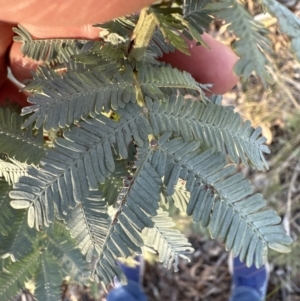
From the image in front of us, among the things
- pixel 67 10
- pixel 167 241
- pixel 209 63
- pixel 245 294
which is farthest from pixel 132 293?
pixel 67 10

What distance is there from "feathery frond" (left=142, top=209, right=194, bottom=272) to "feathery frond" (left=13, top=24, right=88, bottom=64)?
0.53 meters

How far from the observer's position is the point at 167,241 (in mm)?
1164

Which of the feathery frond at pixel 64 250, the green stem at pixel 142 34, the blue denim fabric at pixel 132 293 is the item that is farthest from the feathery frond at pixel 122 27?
the blue denim fabric at pixel 132 293

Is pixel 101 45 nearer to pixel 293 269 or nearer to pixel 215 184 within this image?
pixel 215 184

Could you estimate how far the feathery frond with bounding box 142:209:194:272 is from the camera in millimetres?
1149

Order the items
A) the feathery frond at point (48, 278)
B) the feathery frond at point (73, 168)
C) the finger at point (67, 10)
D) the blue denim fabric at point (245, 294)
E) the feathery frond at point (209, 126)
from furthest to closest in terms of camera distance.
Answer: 1. the blue denim fabric at point (245, 294)
2. the feathery frond at point (48, 278)
3. the feathery frond at point (209, 126)
4. the feathery frond at point (73, 168)
5. the finger at point (67, 10)

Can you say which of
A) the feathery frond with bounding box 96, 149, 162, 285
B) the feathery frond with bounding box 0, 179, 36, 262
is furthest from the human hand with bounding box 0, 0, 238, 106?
the feathery frond with bounding box 0, 179, 36, 262

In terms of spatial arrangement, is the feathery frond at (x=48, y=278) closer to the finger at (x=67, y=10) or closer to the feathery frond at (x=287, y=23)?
the finger at (x=67, y=10)

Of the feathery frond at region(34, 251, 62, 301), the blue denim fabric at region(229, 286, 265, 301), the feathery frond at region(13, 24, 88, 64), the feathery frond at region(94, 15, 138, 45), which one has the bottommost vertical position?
the blue denim fabric at region(229, 286, 265, 301)

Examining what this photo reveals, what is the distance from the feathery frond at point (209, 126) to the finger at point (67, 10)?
253 millimetres

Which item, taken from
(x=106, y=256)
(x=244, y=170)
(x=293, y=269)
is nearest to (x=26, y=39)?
(x=106, y=256)

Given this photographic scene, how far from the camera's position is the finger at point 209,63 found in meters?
1.41

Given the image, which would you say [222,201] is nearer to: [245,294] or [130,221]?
[130,221]

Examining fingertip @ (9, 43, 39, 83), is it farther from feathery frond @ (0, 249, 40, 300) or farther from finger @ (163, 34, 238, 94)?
feathery frond @ (0, 249, 40, 300)
